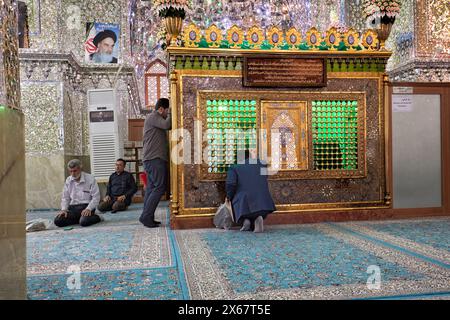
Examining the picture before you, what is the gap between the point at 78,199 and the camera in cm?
466

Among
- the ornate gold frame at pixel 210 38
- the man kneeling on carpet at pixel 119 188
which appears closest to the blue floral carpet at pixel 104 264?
the man kneeling on carpet at pixel 119 188

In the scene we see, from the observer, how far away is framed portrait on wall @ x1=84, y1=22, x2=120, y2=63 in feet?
26.5

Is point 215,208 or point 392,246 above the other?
point 215,208

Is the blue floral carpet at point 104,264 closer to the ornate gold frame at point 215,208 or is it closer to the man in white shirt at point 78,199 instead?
the man in white shirt at point 78,199

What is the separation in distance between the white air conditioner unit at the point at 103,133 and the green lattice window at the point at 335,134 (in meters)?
4.22

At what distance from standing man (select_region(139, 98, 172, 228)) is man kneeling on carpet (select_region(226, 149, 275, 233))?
808mm

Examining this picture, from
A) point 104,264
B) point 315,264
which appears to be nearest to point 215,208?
point 104,264

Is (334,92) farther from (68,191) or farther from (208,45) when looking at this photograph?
(68,191)

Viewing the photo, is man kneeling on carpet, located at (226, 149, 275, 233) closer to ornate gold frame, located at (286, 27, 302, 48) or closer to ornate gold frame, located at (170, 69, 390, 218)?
ornate gold frame, located at (170, 69, 390, 218)

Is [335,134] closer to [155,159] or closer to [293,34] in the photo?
[293,34]

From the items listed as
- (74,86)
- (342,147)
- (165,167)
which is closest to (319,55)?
(342,147)

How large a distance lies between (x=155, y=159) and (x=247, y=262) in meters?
2.03

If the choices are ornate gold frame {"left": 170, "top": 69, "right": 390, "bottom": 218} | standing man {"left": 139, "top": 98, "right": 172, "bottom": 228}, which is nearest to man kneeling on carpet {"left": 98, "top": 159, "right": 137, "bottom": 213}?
standing man {"left": 139, "top": 98, "right": 172, "bottom": 228}

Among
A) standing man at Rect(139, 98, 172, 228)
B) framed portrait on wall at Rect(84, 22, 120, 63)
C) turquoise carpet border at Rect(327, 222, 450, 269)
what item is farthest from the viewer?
framed portrait on wall at Rect(84, 22, 120, 63)
